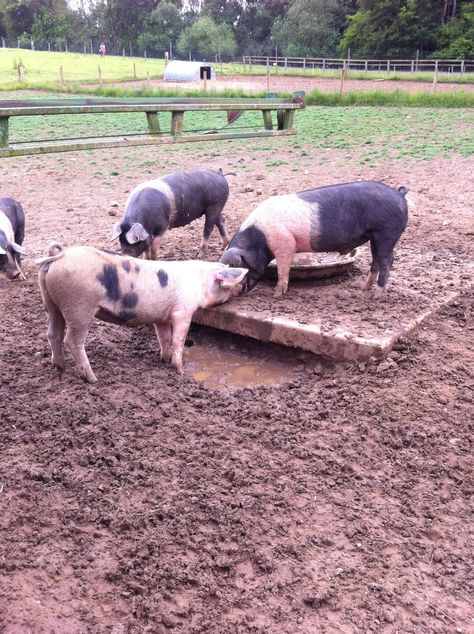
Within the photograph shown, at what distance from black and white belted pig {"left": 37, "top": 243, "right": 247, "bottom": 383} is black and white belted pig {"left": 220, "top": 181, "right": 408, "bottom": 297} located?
18.9 inches

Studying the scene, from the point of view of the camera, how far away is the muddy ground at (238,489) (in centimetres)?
247

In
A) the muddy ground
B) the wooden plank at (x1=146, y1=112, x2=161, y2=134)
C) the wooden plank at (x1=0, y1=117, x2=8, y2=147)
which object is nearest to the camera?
the muddy ground

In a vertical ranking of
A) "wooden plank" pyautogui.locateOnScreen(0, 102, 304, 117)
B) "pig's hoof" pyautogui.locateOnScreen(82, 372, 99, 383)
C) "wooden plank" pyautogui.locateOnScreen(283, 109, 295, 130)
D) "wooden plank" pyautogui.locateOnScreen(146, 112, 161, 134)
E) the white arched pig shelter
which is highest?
the white arched pig shelter

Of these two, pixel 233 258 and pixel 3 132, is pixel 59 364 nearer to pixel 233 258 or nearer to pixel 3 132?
pixel 233 258

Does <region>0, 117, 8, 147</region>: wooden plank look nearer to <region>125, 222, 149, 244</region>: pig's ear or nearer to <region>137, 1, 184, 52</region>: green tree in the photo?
<region>125, 222, 149, 244</region>: pig's ear

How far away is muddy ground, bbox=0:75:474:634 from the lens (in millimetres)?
2469

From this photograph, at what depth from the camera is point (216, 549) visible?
2.73 meters

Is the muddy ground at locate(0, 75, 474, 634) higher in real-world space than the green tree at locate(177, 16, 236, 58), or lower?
lower

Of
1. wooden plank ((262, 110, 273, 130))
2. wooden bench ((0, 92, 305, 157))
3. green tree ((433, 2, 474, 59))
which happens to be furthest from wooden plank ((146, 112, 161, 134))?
green tree ((433, 2, 474, 59))

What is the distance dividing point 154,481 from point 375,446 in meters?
1.19

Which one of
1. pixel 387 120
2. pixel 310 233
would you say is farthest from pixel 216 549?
pixel 387 120

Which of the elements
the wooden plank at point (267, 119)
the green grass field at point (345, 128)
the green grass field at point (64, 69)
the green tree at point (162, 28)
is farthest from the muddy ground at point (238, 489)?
the green tree at point (162, 28)

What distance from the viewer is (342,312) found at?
477 centimetres

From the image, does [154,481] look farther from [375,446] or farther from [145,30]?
[145,30]
